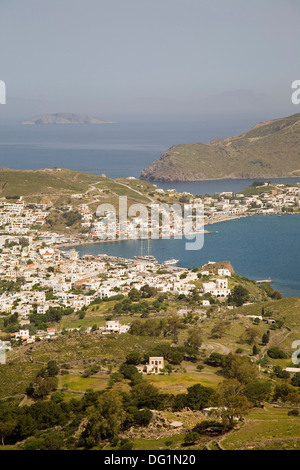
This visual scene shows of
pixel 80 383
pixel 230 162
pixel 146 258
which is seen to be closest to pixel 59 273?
pixel 146 258

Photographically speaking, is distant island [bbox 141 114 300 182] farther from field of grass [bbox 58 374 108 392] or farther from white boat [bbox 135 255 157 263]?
field of grass [bbox 58 374 108 392]

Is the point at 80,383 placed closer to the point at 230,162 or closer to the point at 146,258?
the point at 146,258

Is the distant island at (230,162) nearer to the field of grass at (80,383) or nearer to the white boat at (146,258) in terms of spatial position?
the white boat at (146,258)

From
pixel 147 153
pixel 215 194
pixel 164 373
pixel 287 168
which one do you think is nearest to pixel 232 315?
pixel 164 373

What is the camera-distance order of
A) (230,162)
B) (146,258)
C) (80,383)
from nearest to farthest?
(80,383)
(146,258)
(230,162)

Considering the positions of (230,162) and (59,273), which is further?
(230,162)

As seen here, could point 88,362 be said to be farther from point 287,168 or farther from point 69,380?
point 287,168

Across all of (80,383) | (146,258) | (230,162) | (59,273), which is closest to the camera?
(80,383)

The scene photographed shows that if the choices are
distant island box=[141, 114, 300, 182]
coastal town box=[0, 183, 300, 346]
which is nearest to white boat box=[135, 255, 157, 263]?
coastal town box=[0, 183, 300, 346]
